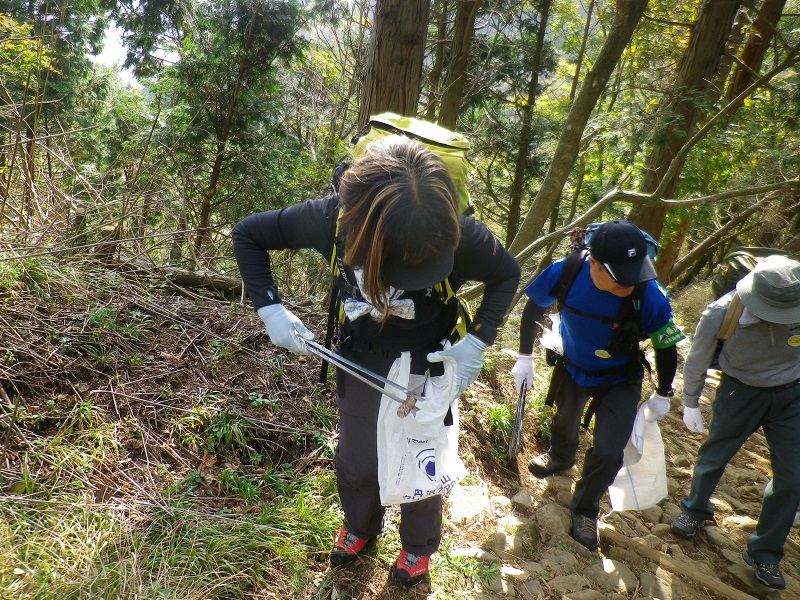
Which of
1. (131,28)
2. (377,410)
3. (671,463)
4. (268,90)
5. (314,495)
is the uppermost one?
(131,28)

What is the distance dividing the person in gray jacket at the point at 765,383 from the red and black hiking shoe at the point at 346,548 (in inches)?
92.7

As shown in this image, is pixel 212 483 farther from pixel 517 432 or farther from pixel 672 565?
pixel 672 565

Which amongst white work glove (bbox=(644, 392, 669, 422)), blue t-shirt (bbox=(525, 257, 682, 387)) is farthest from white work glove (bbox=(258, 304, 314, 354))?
white work glove (bbox=(644, 392, 669, 422))

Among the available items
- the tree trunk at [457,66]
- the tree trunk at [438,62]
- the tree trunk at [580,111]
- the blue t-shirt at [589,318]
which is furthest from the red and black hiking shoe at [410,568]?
the tree trunk at [438,62]

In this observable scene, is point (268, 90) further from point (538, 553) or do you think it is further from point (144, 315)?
point (538, 553)

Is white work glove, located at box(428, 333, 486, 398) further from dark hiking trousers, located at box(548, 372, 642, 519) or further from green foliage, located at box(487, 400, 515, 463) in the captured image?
green foliage, located at box(487, 400, 515, 463)

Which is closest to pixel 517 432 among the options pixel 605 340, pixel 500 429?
pixel 500 429

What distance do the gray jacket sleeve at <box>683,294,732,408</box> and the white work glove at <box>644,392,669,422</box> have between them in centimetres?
25

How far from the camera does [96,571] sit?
81.7 inches

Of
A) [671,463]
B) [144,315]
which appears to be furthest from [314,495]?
[671,463]

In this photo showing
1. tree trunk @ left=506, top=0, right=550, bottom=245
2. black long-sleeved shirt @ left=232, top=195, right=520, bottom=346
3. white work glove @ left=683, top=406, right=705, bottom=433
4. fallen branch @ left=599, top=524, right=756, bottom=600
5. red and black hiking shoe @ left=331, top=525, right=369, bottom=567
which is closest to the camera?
black long-sleeved shirt @ left=232, top=195, right=520, bottom=346

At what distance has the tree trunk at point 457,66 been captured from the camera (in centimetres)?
711

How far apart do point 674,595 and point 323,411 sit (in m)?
2.38

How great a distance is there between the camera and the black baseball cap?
2713 millimetres
